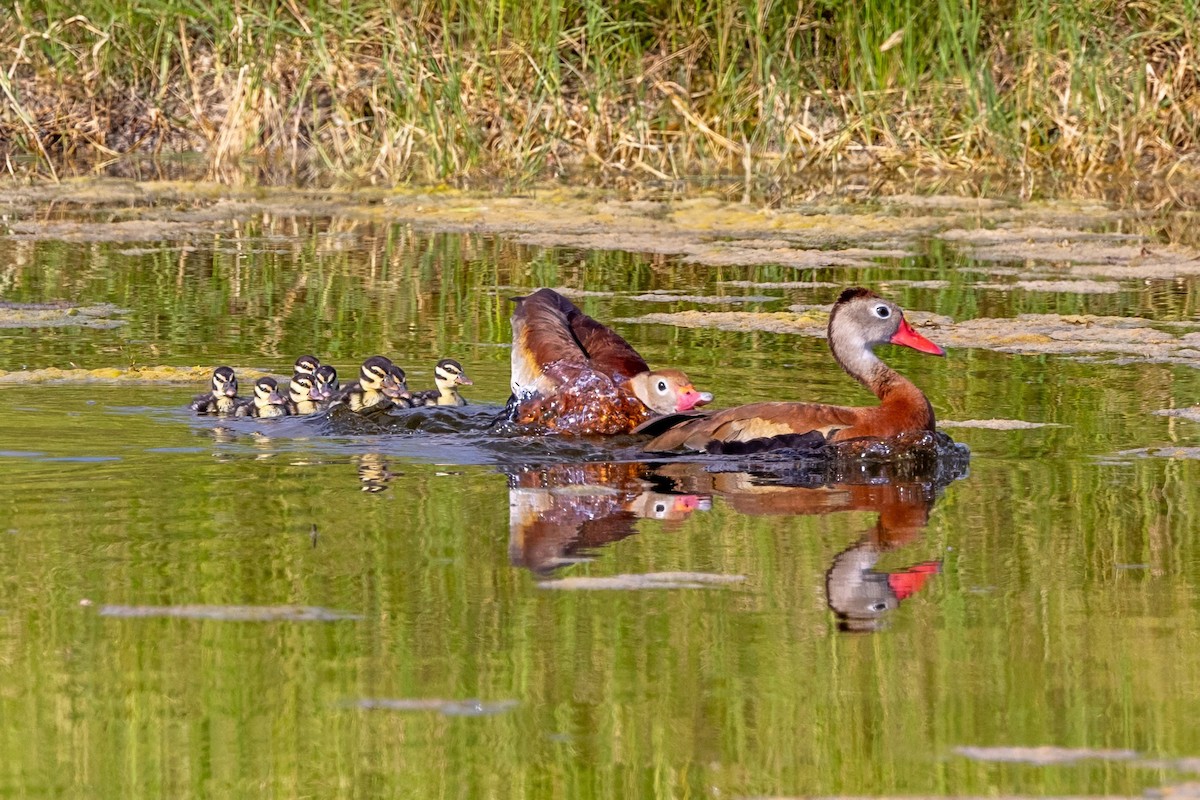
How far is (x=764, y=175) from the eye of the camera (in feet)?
51.6

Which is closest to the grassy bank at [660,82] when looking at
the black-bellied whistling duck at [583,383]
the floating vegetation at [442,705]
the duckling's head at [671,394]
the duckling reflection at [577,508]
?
the black-bellied whistling duck at [583,383]

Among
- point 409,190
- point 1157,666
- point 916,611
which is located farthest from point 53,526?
point 409,190

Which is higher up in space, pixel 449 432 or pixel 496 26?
pixel 496 26

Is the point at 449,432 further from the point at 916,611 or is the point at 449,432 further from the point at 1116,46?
the point at 1116,46

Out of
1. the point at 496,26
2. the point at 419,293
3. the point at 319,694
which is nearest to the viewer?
the point at 319,694

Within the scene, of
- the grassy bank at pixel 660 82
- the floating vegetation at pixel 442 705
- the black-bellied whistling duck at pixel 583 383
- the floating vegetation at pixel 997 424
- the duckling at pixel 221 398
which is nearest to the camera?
the floating vegetation at pixel 442 705

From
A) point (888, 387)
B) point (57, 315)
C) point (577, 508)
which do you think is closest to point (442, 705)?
point (577, 508)

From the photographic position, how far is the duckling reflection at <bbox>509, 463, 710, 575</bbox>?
5.53 meters

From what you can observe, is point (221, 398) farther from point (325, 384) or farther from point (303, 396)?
point (325, 384)

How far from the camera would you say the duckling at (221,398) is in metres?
7.89

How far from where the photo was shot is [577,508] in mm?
6234

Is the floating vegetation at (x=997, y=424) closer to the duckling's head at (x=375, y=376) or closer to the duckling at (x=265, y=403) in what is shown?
the duckling's head at (x=375, y=376)

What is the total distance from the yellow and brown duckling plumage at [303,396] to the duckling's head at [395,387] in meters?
0.27

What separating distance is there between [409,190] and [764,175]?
2.68m
